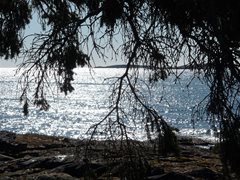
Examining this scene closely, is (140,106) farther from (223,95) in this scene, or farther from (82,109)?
(82,109)

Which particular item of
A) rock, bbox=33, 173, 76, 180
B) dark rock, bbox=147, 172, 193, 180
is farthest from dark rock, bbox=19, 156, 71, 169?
dark rock, bbox=147, 172, 193, 180

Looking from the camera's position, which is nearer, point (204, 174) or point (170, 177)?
point (170, 177)

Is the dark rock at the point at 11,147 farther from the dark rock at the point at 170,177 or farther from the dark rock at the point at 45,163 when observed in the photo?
the dark rock at the point at 170,177

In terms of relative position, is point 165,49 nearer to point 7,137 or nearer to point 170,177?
point 170,177

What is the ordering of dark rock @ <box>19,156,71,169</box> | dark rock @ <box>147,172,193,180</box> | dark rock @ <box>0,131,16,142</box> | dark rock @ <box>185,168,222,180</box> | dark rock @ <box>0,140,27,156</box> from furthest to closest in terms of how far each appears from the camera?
dark rock @ <box>0,131,16,142</box>
dark rock @ <box>0,140,27,156</box>
dark rock @ <box>19,156,71,169</box>
dark rock @ <box>185,168,222,180</box>
dark rock @ <box>147,172,193,180</box>

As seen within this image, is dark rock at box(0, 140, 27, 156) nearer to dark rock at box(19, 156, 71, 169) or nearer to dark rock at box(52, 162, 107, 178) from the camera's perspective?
dark rock at box(19, 156, 71, 169)

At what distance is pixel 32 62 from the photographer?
668 centimetres

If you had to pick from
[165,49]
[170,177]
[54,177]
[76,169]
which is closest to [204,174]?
[170,177]

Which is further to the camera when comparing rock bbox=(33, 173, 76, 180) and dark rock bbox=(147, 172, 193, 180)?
rock bbox=(33, 173, 76, 180)

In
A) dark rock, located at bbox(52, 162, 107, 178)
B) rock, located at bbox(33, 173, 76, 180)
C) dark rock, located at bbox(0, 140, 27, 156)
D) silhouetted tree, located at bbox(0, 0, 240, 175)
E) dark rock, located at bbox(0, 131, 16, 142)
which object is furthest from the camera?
dark rock, located at bbox(0, 131, 16, 142)

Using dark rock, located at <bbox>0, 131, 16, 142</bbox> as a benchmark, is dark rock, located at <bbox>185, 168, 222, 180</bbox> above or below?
below

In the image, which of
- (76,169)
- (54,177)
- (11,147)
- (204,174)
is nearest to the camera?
(54,177)

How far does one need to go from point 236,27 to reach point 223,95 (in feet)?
2.80

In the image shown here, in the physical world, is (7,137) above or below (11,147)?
above
